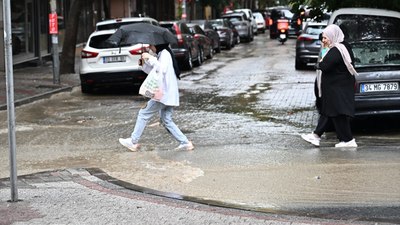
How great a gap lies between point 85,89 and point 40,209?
1173 cm

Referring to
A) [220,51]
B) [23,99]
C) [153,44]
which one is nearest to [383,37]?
[153,44]

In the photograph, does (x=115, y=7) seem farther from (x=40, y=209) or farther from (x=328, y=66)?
(x=40, y=209)

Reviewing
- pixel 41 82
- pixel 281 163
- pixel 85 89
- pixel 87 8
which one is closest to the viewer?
pixel 281 163

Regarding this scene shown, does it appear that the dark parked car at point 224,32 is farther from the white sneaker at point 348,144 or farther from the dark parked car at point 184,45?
the white sneaker at point 348,144

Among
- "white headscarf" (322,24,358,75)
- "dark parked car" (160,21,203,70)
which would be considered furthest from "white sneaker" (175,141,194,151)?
"dark parked car" (160,21,203,70)

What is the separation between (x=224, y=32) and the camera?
37.0 meters

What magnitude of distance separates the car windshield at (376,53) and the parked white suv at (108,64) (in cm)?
682

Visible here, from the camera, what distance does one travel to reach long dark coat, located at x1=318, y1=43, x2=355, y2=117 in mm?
10109

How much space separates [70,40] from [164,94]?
42.7 feet

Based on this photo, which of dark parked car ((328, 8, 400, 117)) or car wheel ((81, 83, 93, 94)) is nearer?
dark parked car ((328, 8, 400, 117))

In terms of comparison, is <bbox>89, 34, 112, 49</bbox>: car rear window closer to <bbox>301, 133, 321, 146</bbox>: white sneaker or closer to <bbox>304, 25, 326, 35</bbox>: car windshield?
<bbox>301, 133, 321, 146</bbox>: white sneaker

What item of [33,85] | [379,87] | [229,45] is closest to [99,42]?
[33,85]

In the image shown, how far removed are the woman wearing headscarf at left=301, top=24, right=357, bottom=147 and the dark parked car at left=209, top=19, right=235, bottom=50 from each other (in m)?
26.0

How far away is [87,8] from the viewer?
116ft
